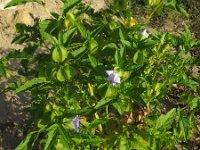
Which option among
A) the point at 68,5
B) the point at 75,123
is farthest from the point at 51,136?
the point at 68,5

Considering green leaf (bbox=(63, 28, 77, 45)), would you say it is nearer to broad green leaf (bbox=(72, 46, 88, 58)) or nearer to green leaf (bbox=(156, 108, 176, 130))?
broad green leaf (bbox=(72, 46, 88, 58))

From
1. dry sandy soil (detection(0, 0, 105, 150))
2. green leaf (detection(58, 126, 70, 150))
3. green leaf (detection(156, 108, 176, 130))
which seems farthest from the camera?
dry sandy soil (detection(0, 0, 105, 150))

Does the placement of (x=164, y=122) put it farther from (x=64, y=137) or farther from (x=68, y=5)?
(x=68, y=5)

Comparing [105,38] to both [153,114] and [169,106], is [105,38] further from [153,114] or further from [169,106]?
[169,106]

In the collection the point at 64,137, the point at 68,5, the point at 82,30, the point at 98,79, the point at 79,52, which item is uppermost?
the point at 68,5

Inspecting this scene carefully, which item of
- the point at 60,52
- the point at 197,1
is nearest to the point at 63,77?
the point at 60,52

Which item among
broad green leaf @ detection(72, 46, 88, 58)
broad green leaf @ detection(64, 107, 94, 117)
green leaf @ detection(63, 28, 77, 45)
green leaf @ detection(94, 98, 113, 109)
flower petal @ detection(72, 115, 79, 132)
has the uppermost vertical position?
green leaf @ detection(63, 28, 77, 45)

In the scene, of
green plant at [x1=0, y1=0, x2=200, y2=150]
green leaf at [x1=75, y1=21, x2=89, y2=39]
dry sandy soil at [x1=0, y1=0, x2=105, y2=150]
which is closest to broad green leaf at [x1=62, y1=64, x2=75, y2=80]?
green plant at [x1=0, y1=0, x2=200, y2=150]

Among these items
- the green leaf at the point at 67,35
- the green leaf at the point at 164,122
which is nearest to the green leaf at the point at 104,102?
the green leaf at the point at 67,35

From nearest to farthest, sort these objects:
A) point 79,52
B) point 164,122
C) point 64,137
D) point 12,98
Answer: point 64,137
point 79,52
point 164,122
point 12,98
